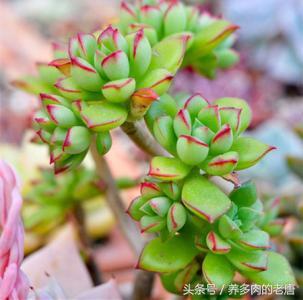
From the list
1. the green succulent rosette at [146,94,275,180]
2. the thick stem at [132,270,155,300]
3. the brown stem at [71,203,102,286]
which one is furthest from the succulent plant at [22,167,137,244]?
the green succulent rosette at [146,94,275,180]

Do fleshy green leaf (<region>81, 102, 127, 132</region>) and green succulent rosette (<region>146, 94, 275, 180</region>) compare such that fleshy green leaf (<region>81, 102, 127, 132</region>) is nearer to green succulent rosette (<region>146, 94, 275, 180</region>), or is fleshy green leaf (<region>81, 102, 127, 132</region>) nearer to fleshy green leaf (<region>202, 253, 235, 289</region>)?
green succulent rosette (<region>146, 94, 275, 180</region>)

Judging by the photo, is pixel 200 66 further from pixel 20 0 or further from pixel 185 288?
pixel 20 0

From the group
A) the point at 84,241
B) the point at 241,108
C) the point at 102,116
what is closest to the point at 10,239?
the point at 102,116

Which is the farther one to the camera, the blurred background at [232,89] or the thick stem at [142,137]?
the blurred background at [232,89]

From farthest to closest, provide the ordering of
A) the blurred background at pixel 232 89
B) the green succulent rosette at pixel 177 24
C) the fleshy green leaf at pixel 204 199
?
the blurred background at pixel 232 89
the green succulent rosette at pixel 177 24
the fleshy green leaf at pixel 204 199

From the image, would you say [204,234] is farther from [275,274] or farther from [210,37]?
[210,37]

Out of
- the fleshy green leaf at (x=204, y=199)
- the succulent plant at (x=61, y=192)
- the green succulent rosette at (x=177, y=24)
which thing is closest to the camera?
the fleshy green leaf at (x=204, y=199)

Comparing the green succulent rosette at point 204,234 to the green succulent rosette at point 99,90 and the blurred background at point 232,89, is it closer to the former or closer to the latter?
the green succulent rosette at point 99,90

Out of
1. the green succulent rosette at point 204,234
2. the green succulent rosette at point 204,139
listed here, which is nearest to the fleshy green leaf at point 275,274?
the green succulent rosette at point 204,234
